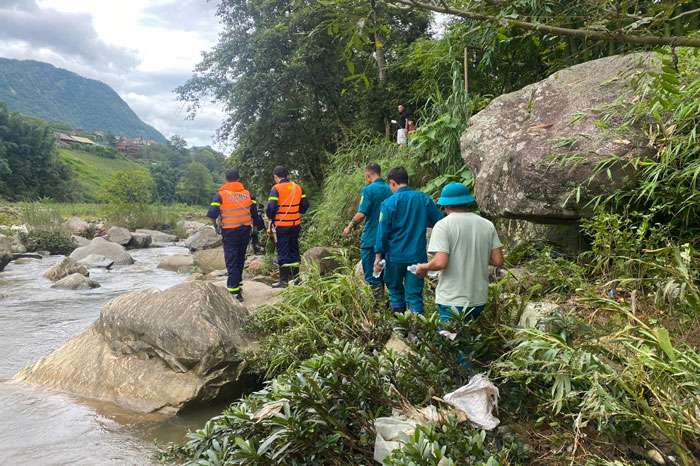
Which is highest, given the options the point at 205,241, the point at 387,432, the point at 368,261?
the point at 368,261

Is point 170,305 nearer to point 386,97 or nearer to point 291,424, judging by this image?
point 291,424

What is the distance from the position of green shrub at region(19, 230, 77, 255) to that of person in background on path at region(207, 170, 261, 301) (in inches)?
553

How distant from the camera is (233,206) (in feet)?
22.4

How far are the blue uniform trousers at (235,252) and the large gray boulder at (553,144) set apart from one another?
348cm

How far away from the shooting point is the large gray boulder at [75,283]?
10.8m

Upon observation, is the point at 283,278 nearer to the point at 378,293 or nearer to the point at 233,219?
the point at 233,219

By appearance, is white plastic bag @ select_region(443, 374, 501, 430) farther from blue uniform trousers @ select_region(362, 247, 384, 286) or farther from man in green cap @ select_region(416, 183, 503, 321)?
blue uniform trousers @ select_region(362, 247, 384, 286)

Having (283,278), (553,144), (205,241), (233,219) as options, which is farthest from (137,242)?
(553,144)

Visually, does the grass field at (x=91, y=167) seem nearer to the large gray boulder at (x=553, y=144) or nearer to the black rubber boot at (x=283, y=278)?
the black rubber boot at (x=283, y=278)

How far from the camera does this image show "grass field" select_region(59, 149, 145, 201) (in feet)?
188

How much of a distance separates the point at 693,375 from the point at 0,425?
5.13 meters

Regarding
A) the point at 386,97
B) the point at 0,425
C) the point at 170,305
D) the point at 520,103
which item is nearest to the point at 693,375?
the point at 520,103

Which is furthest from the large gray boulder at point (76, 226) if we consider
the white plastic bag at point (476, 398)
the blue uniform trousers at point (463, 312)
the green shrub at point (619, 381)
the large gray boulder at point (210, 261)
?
the green shrub at point (619, 381)

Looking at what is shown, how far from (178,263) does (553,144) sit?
12.7 meters
